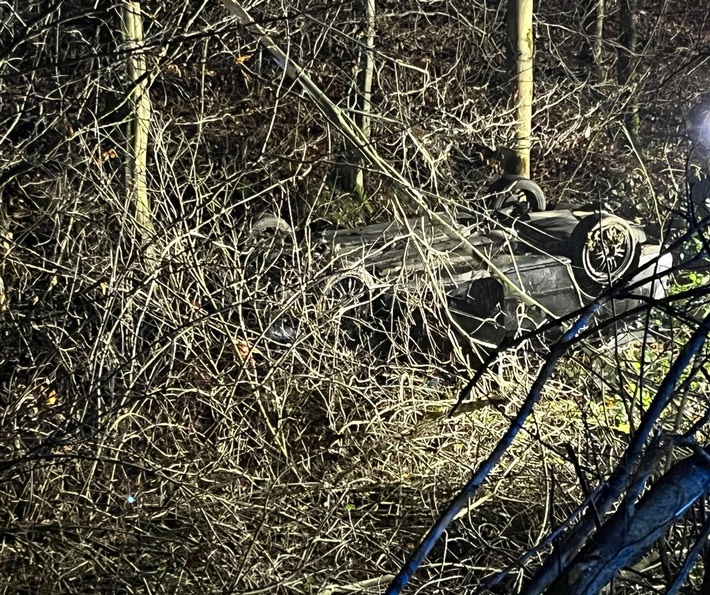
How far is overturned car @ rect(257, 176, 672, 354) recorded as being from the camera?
6285mm

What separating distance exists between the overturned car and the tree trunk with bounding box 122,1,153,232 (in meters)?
0.89

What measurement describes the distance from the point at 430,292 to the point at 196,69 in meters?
2.83

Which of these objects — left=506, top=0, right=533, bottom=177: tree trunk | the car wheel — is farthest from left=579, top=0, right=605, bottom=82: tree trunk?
the car wheel

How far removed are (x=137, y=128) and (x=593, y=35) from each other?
10.9 m

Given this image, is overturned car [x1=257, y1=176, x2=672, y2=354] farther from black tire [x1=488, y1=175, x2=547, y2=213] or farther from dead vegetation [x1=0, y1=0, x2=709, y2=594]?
black tire [x1=488, y1=175, x2=547, y2=213]

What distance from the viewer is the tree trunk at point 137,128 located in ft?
19.0

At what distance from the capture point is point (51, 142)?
586cm

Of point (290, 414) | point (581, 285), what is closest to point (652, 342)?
point (581, 285)

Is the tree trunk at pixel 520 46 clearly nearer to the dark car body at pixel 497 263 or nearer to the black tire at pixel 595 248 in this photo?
the dark car body at pixel 497 263

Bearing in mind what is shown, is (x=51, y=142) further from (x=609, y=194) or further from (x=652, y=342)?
(x=609, y=194)

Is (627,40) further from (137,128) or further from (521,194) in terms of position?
(137,128)

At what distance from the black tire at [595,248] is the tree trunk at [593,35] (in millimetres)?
7089

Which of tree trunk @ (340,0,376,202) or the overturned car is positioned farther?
tree trunk @ (340,0,376,202)

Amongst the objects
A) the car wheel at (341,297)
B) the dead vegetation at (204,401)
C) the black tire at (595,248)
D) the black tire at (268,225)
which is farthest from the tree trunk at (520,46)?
the car wheel at (341,297)
